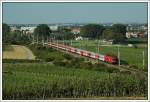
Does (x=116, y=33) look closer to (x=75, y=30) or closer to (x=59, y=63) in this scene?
(x=75, y=30)

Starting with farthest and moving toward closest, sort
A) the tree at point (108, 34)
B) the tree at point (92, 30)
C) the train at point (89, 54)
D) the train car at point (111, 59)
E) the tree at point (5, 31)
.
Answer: the train car at point (111, 59) < the train at point (89, 54) < the tree at point (108, 34) < the tree at point (92, 30) < the tree at point (5, 31)

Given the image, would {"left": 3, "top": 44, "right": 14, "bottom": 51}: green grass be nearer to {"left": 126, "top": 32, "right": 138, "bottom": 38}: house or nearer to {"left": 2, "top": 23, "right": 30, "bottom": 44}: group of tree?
{"left": 2, "top": 23, "right": 30, "bottom": 44}: group of tree

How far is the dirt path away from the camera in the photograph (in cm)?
515

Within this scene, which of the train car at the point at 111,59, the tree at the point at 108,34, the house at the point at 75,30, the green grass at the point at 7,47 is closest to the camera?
the green grass at the point at 7,47

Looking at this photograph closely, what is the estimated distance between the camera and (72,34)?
5.25m

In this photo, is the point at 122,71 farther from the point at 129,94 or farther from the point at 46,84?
the point at 46,84

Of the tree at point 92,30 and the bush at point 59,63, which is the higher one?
the tree at point 92,30

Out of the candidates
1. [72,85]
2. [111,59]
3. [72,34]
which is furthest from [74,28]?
[111,59]

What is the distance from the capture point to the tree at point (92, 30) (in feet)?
16.3

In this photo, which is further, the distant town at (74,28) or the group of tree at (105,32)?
the group of tree at (105,32)

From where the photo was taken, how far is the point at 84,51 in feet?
19.3

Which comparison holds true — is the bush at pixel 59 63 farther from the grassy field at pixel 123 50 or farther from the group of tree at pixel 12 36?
the group of tree at pixel 12 36

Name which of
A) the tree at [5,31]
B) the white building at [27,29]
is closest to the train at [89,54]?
the white building at [27,29]

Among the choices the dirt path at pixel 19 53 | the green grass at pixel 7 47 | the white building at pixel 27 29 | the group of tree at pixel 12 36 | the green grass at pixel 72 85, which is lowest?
the green grass at pixel 72 85
